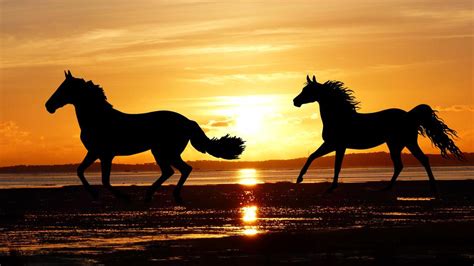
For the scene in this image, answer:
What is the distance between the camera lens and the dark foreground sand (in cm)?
1170

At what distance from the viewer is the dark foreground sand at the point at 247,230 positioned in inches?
460

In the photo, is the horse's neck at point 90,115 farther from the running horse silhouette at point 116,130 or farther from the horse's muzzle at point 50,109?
the horse's muzzle at point 50,109

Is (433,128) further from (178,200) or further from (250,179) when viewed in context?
(250,179)

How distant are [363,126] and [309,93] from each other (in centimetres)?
161

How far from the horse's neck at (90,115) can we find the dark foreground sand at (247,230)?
1914mm

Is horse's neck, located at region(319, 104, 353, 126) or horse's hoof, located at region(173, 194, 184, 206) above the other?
horse's neck, located at region(319, 104, 353, 126)

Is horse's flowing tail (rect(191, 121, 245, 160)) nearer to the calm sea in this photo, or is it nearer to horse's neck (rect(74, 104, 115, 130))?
horse's neck (rect(74, 104, 115, 130))

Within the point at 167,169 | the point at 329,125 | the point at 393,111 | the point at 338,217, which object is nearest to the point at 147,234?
the point at 338,217

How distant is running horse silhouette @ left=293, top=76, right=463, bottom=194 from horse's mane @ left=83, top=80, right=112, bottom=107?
5219mm

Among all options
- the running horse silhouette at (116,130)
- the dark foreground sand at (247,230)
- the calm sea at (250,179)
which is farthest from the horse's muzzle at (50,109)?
the calm sea at (250,179)

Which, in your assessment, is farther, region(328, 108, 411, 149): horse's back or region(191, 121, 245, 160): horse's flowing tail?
region(328, 108, 411, 149): horse's back

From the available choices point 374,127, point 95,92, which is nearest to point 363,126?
point 374,127

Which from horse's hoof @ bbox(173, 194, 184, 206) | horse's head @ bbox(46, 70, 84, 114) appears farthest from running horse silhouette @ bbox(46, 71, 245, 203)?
horse's hoof @ bbox(173, 194, 184, 206)

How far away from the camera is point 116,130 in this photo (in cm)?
2086
